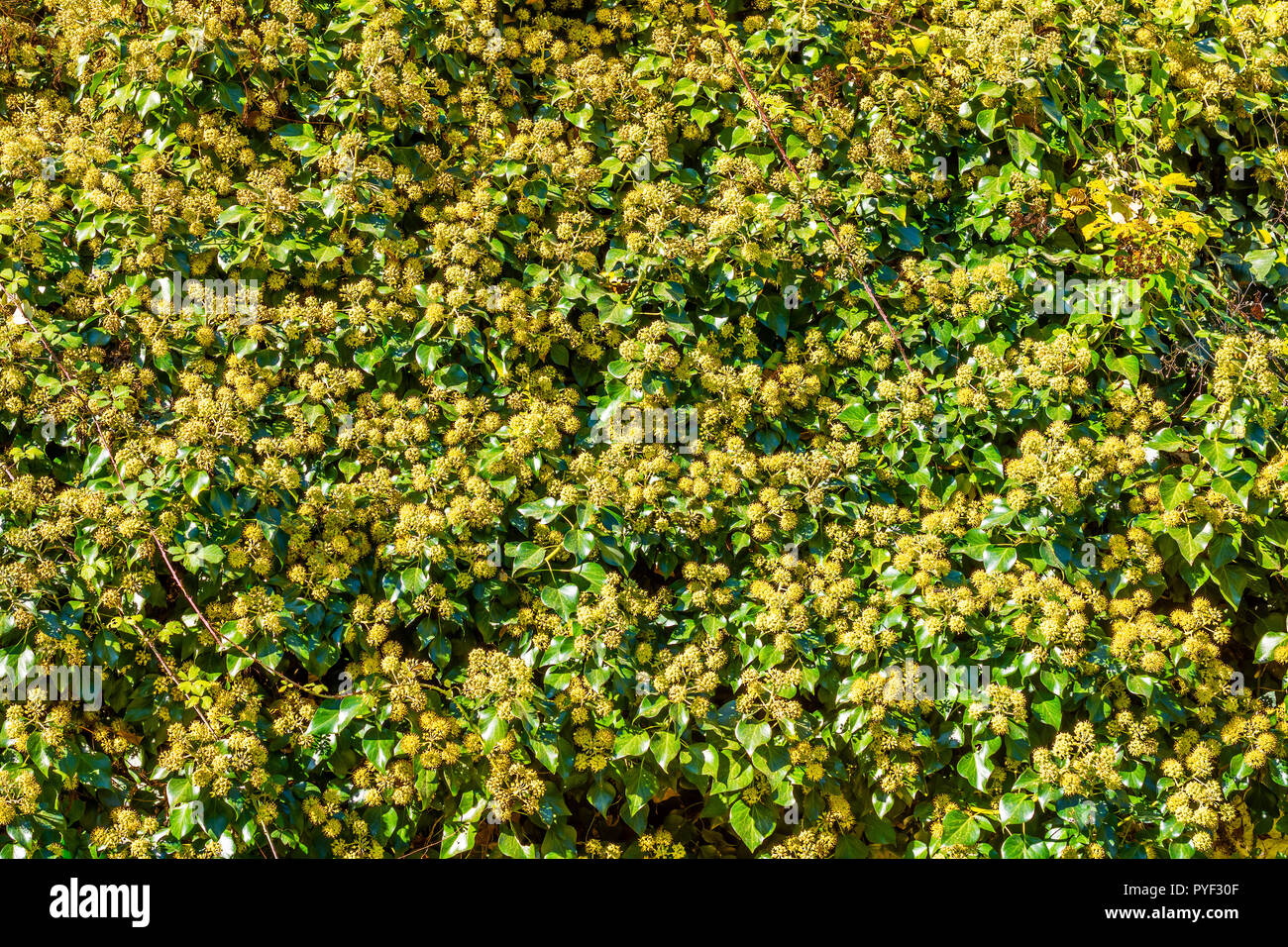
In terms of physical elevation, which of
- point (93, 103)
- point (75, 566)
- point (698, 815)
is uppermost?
point (93, 103)

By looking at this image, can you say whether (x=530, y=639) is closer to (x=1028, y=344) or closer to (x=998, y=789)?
(x=998, y=789)

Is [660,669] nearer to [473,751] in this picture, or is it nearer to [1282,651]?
[473,751]

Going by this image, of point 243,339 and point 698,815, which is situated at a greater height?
point 243,339

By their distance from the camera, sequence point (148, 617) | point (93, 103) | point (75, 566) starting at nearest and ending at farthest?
point (75, 566) → point (148, 617) → point (93, 103)

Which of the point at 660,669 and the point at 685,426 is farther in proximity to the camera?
the point at 685,426

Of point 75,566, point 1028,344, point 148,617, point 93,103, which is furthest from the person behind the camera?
point 93,103

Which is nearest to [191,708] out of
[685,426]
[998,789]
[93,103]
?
[685,426]
